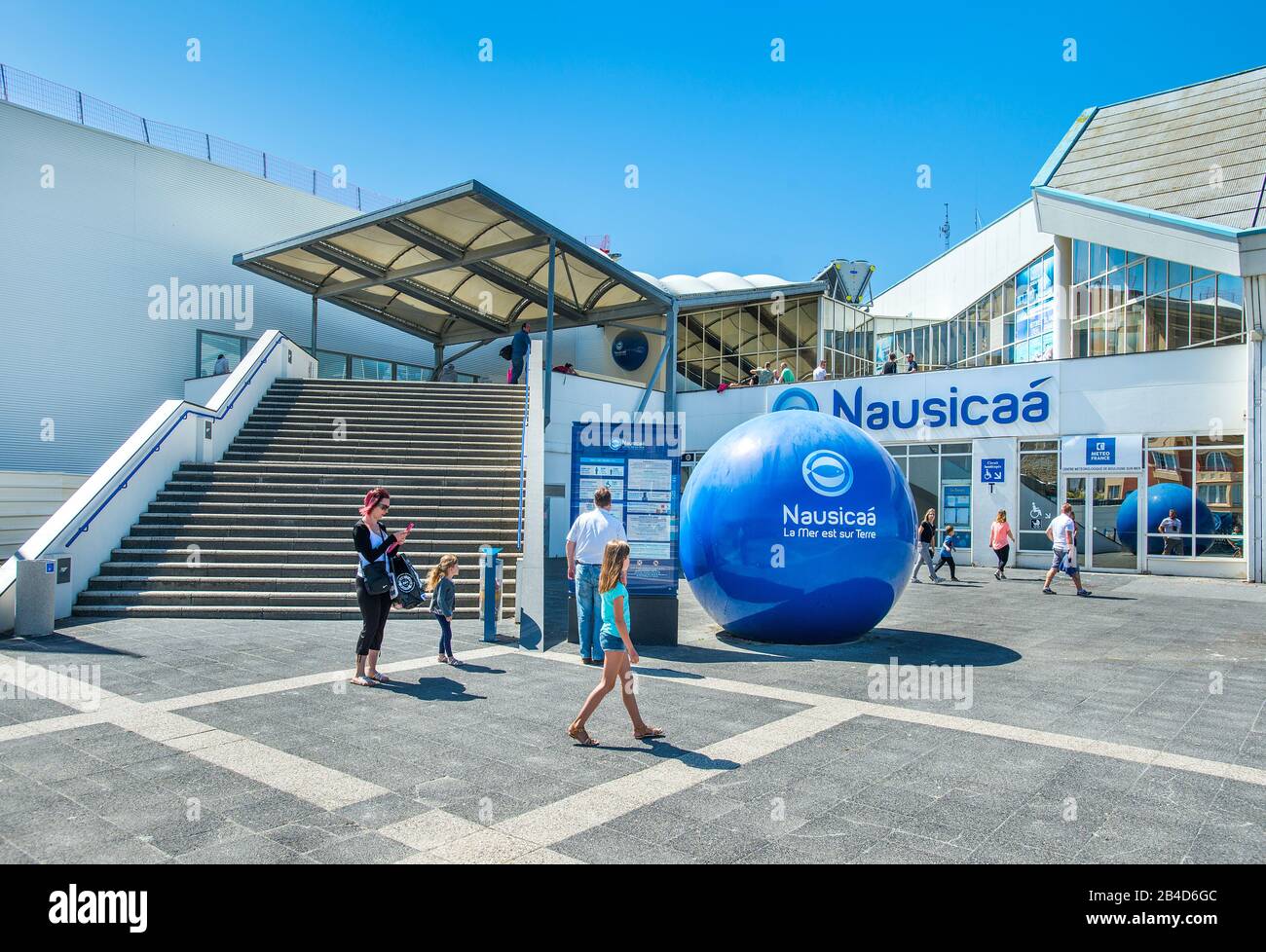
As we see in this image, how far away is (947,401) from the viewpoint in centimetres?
2292

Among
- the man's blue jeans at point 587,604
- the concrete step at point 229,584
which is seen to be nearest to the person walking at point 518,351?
the concrete step at point 229,584

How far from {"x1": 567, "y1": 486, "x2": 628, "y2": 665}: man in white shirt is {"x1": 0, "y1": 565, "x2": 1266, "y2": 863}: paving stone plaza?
0.40m

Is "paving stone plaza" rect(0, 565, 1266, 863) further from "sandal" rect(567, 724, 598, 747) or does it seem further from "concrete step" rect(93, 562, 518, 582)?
"concrete step" rect(93, 562, 518, 582)


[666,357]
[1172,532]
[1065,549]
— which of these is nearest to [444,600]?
[1065,549]

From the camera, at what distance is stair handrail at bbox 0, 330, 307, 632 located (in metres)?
10.6

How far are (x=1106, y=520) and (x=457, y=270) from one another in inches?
703

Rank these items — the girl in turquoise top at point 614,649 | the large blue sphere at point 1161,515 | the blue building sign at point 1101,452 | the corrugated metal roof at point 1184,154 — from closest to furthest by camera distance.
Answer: the girl in turquoise top at point 614,649 → the corrugated metal roof at point 1184,154 → the large blue sphere at point 1161,515 → the blue building sign at point 1101,452

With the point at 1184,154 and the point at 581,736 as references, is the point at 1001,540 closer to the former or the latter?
the point at 1184,154

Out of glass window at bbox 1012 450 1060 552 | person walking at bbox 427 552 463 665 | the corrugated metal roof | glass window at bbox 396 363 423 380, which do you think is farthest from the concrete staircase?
the corrugated metal roof

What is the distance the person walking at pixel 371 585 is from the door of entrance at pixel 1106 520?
18.2m

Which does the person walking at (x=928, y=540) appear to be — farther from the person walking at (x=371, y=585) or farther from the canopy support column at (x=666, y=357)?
the person walking at (x=371, y=585)

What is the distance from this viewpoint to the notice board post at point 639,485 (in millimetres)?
10133

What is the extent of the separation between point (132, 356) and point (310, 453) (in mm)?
9455

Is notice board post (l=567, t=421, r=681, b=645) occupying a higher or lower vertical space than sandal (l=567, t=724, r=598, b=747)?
higher
